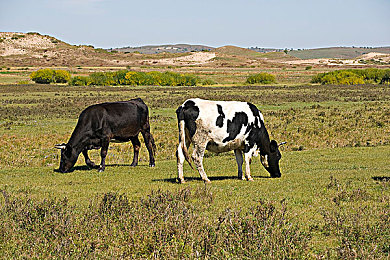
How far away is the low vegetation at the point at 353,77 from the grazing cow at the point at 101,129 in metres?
79.8

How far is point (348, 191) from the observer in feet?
36.1

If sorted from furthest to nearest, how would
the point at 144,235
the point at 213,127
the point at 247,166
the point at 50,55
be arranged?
the point at 50,55 < the point at 247,166 < the point at 213,127 < the point at 144,235

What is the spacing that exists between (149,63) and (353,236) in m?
169

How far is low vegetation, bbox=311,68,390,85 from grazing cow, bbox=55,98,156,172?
3141 inches

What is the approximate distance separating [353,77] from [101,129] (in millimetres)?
83605

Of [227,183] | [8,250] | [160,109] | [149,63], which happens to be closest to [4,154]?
[227,183]


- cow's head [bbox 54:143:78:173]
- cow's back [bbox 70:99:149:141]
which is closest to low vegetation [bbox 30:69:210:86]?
cow's back [bbox 70:99:149:141]

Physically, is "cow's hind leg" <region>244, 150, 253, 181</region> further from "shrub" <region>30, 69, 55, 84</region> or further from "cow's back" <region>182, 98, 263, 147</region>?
"shrub" <region>30, 69, 55, 84</region>

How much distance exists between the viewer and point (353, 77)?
3629 inches

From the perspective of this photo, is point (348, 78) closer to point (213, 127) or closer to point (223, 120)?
point (223, 120)

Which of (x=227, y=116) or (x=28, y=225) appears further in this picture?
(x=227, y=116)

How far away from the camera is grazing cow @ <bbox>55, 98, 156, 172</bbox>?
53.3 feet

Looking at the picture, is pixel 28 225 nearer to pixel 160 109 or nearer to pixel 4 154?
pixel 4 154

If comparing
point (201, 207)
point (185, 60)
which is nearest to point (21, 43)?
point (185, 60)
